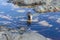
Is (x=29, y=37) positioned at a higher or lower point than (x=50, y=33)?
higher

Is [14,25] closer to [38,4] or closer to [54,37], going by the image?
[54,37]

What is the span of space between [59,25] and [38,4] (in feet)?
23.0

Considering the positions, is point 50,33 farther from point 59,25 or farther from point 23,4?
Result: point 23,4

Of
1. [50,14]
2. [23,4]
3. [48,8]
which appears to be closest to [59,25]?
[50,14]

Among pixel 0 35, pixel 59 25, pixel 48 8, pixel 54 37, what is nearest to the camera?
pixel 0 35

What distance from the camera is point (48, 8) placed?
66.3 feet

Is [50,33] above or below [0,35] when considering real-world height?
below

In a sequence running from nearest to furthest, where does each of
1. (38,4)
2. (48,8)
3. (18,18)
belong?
1. (18,18)
2. (48,8)
3. (38,4)

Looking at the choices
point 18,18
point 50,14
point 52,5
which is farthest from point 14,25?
point 52,5

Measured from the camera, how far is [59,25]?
623 inches

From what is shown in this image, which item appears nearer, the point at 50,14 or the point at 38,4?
the point at 50,14

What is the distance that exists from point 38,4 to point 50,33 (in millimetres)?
8460

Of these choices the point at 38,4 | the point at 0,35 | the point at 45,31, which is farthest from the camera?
the point at 38,4

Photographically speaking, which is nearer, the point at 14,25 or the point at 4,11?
the point at 14,25
